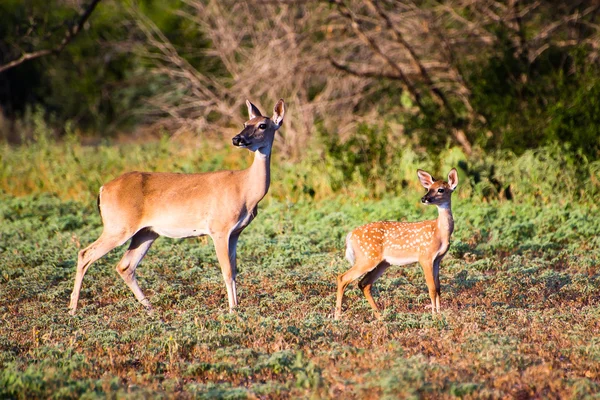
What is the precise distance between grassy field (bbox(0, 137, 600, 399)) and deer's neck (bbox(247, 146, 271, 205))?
0.98 m

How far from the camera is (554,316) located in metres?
7.29

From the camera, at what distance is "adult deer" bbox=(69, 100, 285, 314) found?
8.26 metres

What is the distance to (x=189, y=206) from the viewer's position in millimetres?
8398

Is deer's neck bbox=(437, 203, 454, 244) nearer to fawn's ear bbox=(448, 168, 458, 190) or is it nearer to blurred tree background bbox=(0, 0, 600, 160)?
fawn's ear bbox=(448, 168, 458, 190)

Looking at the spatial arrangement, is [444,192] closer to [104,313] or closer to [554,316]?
[554,316]

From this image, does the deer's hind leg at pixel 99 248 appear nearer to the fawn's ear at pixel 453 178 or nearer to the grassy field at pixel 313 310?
→ the grassy field at pixel 313 310

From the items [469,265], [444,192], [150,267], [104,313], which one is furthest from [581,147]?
[104,313]

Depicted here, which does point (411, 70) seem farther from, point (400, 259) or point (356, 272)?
point (356, 272)

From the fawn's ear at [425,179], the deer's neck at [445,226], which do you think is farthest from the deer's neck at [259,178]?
the deer's neck at [445,226]

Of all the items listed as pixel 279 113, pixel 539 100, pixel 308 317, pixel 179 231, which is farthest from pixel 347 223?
pixel 539 100

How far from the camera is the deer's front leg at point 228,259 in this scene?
8.05 m

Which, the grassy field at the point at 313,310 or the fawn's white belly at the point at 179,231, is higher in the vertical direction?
the fawn's white belly at the point at 179,231

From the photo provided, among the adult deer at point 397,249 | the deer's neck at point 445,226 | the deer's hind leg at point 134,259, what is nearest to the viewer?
the adult deer at point 397,249

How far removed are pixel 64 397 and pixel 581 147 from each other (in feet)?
33.0
